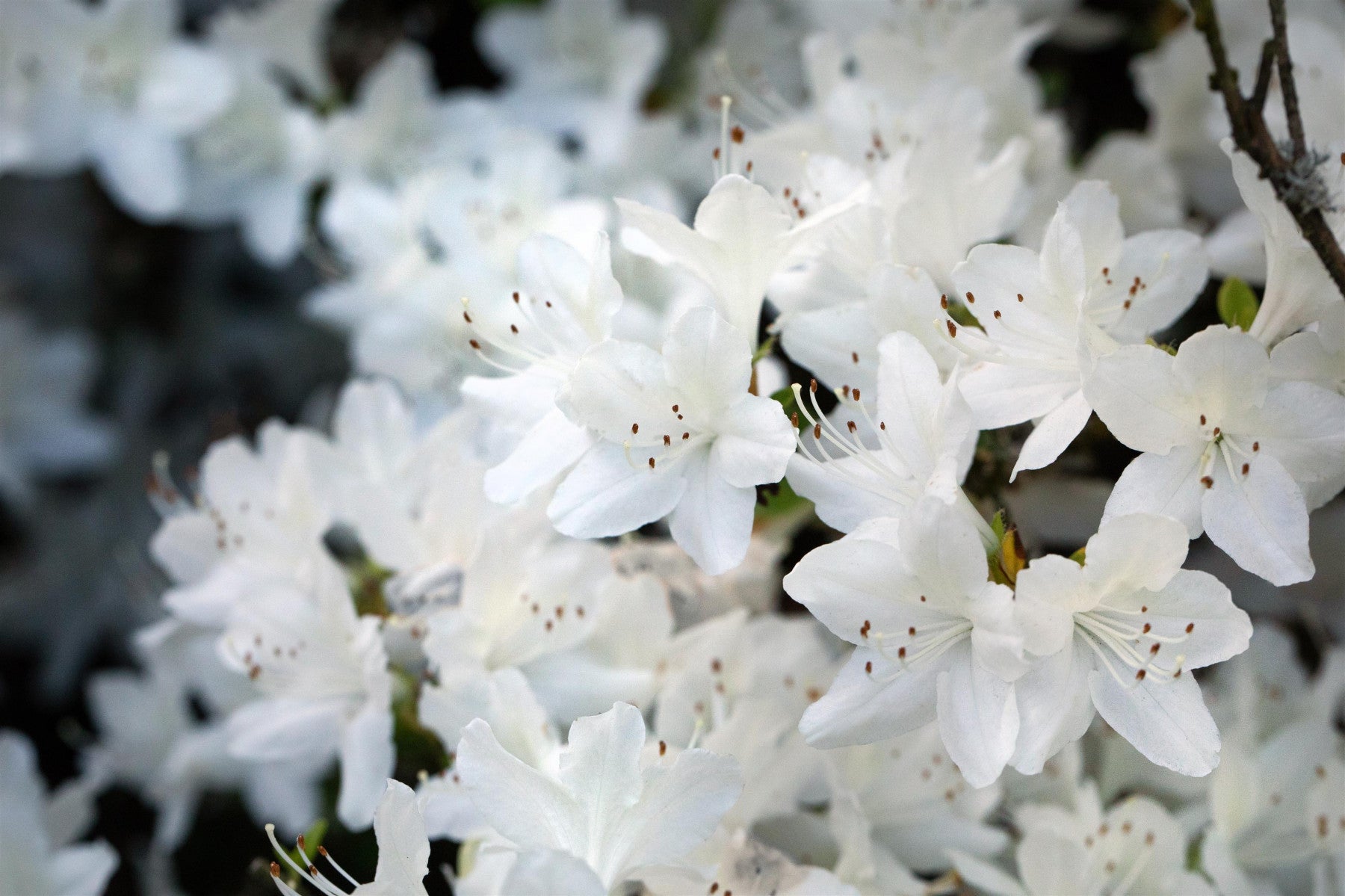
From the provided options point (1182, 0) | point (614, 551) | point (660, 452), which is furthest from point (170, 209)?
point (1182, 0)

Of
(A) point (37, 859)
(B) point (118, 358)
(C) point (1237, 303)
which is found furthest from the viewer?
(B) point (118, 358)

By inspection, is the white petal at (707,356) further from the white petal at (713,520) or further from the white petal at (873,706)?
the white petal at (873,706)

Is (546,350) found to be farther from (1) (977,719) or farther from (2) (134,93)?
(2) (134,93)

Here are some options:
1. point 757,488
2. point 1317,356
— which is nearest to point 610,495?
point 757,488

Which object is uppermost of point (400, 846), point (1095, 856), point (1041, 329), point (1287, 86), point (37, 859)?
point (1287, 86)

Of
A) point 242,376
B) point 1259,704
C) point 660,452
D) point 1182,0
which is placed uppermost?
point 1182,0

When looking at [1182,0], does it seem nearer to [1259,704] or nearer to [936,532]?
[1259,704]

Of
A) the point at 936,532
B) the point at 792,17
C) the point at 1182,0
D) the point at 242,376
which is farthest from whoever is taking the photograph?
the point at 242,376
